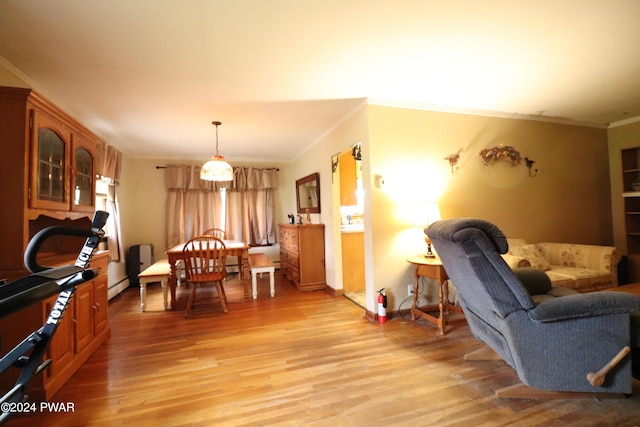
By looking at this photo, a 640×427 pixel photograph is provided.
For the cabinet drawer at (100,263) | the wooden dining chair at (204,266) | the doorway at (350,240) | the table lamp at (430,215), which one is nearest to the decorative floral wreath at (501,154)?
the table lamp at (430,215)

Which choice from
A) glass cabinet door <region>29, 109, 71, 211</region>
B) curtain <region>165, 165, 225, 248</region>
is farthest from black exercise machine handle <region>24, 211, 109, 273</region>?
curtain <region>165, 165, 225, 248</region>

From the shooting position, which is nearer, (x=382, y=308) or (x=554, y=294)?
(x=554, y=294)

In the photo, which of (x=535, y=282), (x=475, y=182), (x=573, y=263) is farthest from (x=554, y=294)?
(x=573, y=263)

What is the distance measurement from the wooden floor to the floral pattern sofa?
1.11 m

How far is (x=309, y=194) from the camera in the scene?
4684 mm

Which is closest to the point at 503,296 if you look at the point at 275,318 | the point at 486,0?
→ the point at 486,0

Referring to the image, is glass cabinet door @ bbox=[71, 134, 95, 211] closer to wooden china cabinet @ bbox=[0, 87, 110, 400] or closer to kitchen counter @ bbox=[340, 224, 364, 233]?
wooden china cabinet @ bbox=[0, 87, 110, 400]

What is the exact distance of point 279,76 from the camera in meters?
2.44

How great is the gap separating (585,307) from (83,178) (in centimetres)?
377

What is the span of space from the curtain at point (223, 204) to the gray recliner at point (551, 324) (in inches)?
181

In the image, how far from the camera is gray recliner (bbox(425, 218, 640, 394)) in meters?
1.51

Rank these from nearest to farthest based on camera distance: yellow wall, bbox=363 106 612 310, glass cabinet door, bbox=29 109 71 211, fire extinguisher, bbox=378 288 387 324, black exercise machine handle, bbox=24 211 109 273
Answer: black exercise machine handle, bbox=24 211 109 273
glass cabinet door, bbox=29 109 71 211
fire extinguisher, bbox=378 288 387 324
yellow wall, bbox=363 106 612 310

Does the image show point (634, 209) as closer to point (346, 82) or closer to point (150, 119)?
point (346, 82)

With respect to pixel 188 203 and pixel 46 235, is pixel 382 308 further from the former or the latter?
Result: pixel 188 203
